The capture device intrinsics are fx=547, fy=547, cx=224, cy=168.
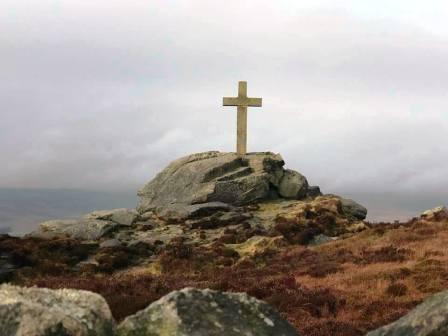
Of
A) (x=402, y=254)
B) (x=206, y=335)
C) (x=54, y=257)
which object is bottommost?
(x=54, y=257)

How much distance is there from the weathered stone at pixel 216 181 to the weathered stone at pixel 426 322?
3828cm

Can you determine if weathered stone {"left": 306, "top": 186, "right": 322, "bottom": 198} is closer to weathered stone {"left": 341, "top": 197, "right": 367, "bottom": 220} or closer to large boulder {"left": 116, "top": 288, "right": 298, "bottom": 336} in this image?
weathered stone {"left": 341, "top": 197, "right": 367, "bottom": 220}

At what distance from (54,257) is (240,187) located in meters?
17.7

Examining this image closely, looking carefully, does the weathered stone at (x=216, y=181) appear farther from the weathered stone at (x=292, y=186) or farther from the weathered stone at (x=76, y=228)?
the weathered stone at (x=76, y=228)

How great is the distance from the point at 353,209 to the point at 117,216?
64.8ft

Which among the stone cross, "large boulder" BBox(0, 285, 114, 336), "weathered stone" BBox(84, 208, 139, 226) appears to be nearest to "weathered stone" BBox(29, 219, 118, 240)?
"weathered stone" BBox(84, 208, 139, 226)

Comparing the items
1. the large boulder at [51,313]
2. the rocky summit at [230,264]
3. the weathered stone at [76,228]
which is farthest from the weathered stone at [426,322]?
the weathered stone at [76,228]

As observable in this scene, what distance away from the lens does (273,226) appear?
129ft

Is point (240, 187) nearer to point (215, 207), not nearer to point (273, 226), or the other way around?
point (215, 207)

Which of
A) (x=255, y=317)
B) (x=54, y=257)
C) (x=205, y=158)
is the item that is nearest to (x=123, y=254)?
(x=54, y=257)

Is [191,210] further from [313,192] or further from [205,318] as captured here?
[205,318]

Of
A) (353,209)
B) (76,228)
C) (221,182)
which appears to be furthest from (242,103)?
(76,228)

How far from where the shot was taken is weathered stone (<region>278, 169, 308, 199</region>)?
48022mm

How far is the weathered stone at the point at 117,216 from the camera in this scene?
4206cm
